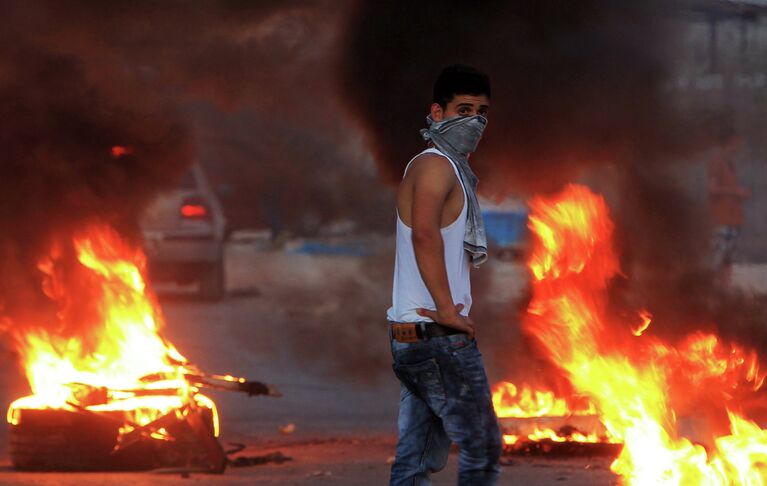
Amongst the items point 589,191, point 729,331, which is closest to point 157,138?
point 589,191

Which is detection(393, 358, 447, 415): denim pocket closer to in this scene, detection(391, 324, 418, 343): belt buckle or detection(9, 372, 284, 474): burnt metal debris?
detection(391, 324, 418, 343): belt buckle

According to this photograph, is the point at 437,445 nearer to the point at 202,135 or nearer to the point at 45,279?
Result: the point at 45,279

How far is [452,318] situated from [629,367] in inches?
123

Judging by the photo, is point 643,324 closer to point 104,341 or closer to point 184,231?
point 104,341

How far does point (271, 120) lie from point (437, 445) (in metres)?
11.8

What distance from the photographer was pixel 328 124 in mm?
11977

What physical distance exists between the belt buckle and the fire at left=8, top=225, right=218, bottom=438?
2804 mm

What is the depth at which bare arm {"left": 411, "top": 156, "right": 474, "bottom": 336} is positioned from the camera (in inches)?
135

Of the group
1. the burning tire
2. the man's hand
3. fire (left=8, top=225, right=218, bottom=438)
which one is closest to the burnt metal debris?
the burning tire

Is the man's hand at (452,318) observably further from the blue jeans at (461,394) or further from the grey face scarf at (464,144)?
the grey face scarf at (464,144)

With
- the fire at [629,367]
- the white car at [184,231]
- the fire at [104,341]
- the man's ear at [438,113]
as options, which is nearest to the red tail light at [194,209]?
the white car at [184,231]

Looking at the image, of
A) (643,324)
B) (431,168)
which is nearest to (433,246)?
(431,168)

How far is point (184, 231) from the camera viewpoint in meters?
12.3

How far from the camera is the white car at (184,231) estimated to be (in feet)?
39.8
